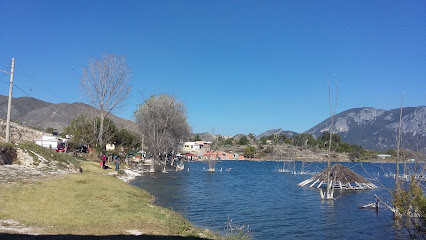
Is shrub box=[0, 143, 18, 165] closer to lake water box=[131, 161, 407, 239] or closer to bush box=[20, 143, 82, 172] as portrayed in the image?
bush box=[20, 143, 82, 172]

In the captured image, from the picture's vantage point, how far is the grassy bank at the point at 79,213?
11719 mm

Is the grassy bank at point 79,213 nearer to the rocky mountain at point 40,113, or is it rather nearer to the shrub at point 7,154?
the shrub at point 7,154

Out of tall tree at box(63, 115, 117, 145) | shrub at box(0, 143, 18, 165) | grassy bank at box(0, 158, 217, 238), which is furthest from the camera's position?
tall tree at box(63, 115, 117, 145)

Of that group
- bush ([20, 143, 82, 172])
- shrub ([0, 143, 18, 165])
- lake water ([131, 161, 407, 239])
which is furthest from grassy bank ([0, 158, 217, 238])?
bush ([20, 143, 82, 172])

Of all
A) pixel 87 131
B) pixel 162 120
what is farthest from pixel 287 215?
pixel 87 131

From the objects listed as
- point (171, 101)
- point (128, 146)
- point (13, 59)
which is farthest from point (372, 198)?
point (128, 146)

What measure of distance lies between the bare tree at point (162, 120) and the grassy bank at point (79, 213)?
4488 cm

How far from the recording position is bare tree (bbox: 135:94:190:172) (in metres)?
66.9

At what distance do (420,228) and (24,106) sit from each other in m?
197

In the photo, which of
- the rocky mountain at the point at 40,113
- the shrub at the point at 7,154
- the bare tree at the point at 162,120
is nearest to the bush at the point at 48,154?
the shrub at the point at 7,154

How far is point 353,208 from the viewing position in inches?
1062

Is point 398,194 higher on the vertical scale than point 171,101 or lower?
lower

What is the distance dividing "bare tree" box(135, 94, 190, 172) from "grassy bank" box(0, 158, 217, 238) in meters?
44.9

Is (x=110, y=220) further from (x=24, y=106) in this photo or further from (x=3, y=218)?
(x=24, y=106)
